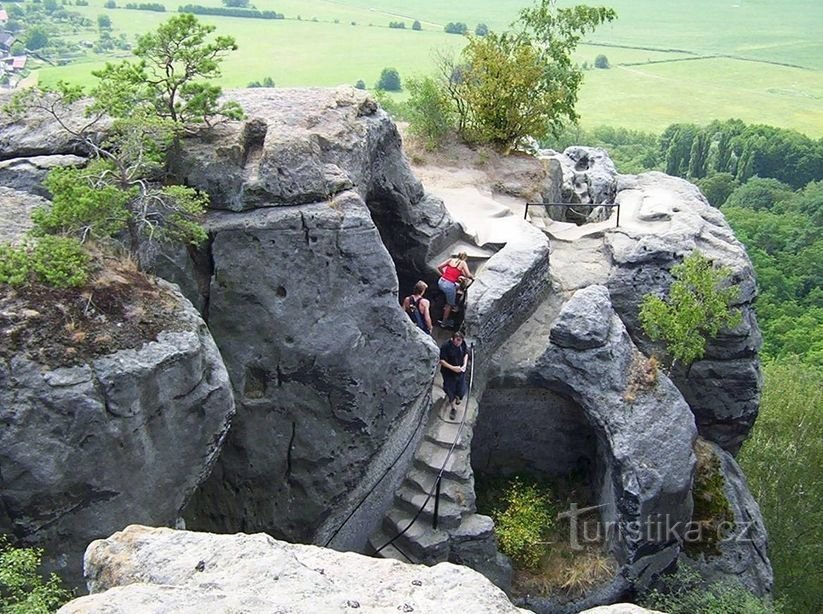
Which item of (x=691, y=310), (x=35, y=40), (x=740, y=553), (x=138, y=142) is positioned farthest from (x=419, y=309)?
(x=35, y=40)

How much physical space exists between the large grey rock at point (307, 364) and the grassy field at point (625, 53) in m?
52.6

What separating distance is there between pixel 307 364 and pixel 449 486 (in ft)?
12.4

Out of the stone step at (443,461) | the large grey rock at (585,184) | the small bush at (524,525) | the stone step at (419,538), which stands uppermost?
the large grey rock at (585,184)

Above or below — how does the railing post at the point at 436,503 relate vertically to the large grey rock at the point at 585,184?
below

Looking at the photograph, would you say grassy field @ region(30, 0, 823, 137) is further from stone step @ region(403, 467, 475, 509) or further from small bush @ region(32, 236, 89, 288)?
small bush @ region(32, 236, 89, 288)

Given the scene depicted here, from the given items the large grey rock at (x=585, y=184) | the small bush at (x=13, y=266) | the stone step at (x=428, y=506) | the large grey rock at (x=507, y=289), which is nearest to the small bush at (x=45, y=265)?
the small bush at (x=13, y=266)

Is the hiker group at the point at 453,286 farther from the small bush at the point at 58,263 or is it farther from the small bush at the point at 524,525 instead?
the small bush at the point at 58,263

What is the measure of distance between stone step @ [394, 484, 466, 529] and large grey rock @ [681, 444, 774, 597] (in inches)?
228

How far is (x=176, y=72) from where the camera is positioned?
14.2 m

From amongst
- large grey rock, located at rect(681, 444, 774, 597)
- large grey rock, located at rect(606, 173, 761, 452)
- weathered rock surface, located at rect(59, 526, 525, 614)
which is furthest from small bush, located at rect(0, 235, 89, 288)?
large grey rock, located at rect(681, 444, 774, 597)

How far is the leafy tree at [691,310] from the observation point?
58.2 feet

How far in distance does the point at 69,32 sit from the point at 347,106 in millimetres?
91987

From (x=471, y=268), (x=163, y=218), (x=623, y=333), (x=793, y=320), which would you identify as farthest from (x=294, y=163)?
(x=793, y=320)

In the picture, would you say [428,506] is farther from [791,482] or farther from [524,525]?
[791,482]
